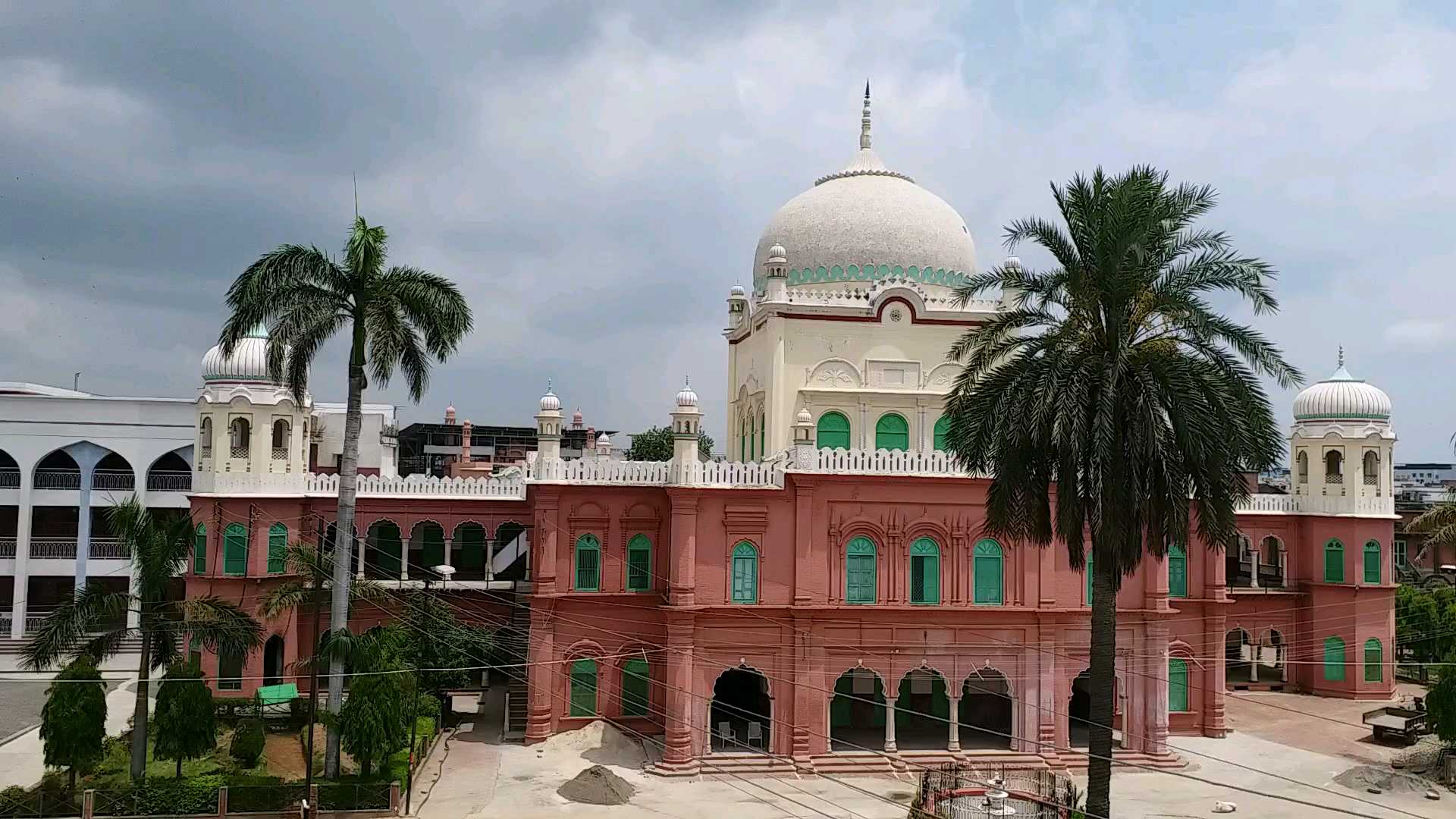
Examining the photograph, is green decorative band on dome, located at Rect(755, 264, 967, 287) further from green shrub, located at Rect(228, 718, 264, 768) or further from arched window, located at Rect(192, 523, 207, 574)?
green shrub, located at Rect(228, 718, 264, 768)

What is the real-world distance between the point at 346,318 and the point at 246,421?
9.58 meters

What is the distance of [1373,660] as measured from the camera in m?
33.5

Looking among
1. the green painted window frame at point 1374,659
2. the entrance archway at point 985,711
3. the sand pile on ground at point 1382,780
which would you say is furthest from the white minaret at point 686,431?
the green painted window frame at point 1374,659

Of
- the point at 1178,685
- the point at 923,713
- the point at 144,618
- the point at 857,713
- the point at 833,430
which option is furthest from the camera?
the point at 833,430

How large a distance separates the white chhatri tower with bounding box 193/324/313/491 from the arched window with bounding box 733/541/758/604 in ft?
39.3

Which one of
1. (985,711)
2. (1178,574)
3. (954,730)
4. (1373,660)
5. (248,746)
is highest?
(1178,574)

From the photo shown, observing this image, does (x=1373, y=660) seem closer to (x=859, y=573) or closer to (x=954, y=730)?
(x=954, y=730)

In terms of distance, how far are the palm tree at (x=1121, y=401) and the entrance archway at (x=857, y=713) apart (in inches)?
373

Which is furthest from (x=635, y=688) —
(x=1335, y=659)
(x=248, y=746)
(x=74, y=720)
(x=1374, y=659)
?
(x=1374, y=659)

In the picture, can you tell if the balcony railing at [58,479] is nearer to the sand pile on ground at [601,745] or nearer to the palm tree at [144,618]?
the palm tree at [144,618]

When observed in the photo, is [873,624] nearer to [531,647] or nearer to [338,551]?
[531,647]

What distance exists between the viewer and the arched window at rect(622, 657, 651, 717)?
26.9 metres

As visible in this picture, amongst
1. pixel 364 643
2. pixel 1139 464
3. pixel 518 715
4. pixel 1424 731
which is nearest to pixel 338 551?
pixel 364 643

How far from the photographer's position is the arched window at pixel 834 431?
96.7ft
